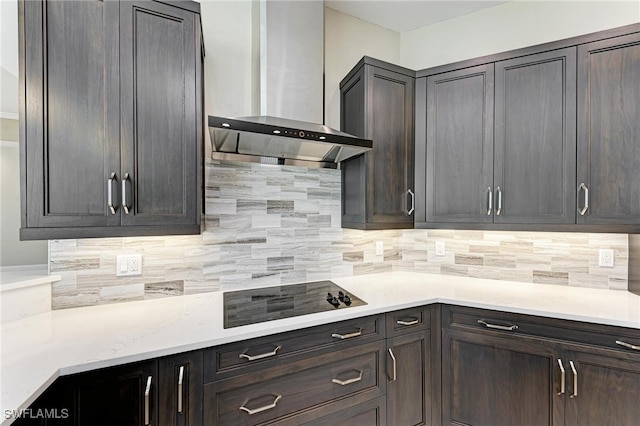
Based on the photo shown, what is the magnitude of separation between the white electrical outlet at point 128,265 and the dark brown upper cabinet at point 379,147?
1.38 meters

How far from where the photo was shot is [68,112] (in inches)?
56.1

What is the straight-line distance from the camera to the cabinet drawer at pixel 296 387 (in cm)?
143

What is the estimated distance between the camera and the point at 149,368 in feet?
4.21

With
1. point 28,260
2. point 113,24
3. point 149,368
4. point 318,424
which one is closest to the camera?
point 149,368

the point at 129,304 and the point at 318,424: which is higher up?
the point at 129,304

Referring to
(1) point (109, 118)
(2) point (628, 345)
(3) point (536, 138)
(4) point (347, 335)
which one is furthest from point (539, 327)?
(1) point (109, 118)

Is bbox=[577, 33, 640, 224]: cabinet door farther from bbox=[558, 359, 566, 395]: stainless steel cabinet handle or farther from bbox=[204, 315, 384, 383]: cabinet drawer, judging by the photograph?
bbox=[204, 315, 384, 383]: cabinet drawer

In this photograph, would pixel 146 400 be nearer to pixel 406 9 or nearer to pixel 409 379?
pixel 409 379

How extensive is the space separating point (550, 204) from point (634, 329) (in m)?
0.78

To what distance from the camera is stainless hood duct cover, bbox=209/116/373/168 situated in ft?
5.84

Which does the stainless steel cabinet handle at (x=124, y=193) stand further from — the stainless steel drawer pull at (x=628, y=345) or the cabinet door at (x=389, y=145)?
the stainless steel drawer pull at (x=628, y=345)

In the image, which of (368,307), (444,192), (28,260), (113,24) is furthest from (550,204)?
(28,260)

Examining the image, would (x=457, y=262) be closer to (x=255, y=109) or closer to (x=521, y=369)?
(x=521, y=369)

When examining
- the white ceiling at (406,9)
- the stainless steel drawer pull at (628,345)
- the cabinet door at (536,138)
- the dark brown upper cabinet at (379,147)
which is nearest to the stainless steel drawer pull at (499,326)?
the stainless steel drawer pull at (628,345)
